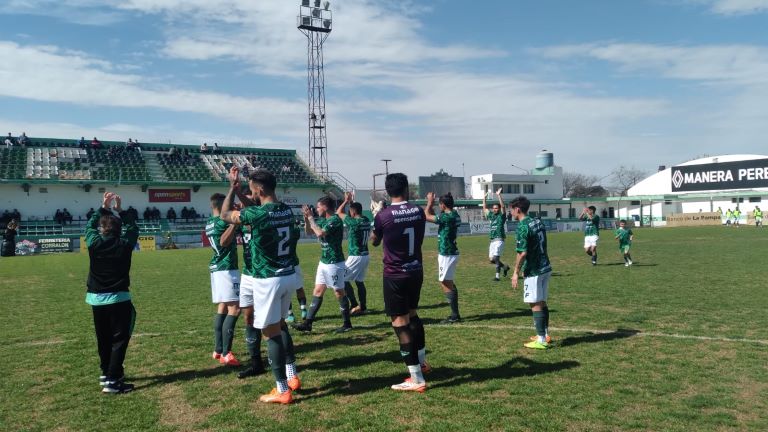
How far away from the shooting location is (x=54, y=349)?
877 centimetres

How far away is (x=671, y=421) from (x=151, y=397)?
580 centimetres

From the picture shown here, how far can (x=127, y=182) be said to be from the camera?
46625mm

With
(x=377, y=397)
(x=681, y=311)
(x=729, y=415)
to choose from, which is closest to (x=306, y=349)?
(x=377, y=397)

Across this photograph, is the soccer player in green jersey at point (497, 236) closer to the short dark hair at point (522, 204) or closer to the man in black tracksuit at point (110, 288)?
the short dark hair at point (522, 204)

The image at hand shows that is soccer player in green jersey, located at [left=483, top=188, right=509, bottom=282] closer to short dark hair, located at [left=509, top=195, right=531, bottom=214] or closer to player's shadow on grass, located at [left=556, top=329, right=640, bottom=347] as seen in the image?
player's shadow on grass, located at [left=556, top=329, right=640, bottom=347]

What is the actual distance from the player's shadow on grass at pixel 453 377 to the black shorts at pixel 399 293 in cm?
95

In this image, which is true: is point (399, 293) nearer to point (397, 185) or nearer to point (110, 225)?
point (397, 185)

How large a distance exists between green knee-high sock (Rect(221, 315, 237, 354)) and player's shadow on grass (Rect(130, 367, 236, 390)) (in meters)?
0.35

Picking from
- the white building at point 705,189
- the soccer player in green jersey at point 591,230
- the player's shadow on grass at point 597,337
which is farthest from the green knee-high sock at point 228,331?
the white building at point 705,189

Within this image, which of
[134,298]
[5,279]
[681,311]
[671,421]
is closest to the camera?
[671,421]

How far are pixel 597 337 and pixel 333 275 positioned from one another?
4742 millimetres

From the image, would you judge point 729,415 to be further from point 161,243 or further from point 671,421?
point 161,243

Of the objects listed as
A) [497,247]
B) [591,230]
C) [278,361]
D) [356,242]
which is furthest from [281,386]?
[591,230]

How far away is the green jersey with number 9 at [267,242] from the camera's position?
6039 mm
